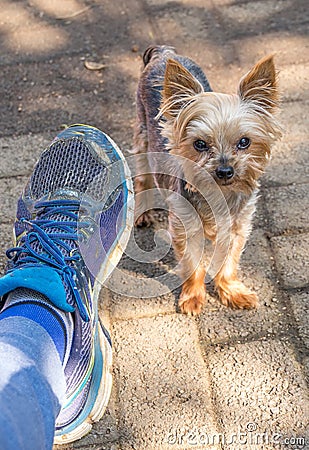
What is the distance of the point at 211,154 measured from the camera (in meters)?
2.79

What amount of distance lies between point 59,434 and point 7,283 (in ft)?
1.99

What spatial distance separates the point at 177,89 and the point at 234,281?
0.94m

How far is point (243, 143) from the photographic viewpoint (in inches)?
110

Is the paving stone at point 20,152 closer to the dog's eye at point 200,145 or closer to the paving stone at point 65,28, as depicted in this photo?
the paving stone at point 65,28

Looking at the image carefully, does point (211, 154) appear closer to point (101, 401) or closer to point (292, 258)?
point (292, 258)

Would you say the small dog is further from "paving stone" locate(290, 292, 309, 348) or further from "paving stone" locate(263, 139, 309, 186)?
"paving stone" locate(263, 139, 309, 186)

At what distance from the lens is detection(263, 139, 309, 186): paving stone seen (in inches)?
143

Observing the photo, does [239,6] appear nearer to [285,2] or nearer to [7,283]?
[285,2]

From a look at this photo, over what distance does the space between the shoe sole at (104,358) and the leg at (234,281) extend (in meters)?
0.49

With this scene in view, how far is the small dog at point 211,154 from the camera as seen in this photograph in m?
2.78

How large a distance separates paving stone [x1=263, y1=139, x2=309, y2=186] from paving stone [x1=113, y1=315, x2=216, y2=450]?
1078 mm

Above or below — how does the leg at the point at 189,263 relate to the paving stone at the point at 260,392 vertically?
above

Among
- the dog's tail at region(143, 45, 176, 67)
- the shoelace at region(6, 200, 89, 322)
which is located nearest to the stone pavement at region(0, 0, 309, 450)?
the shoelace at region(6, 200, 89, 322)

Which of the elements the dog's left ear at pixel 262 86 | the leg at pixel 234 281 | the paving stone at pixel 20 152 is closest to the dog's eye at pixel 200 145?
the dog's left ear at pixel 262 86
